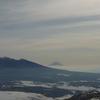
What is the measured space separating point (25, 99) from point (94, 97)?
14079 mm

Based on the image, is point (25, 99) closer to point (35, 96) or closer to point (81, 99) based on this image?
point (35, 96)

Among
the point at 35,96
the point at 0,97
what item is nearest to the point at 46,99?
the point at 35,96

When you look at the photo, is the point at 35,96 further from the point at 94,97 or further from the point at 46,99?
the point at 94,97

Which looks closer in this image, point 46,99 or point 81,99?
point 46,99

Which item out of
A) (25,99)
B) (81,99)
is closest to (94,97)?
(81,99)

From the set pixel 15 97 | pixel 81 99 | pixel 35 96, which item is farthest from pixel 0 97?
pixel 81 99

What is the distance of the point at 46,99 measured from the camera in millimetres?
36062

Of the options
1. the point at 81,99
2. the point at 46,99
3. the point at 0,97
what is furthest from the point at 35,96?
the point at 81,99

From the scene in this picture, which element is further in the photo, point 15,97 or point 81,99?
point 81,99

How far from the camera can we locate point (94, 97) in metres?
37.8

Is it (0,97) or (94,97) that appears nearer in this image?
(0,97)

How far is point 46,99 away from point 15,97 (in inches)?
235

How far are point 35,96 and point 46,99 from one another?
8.42ft

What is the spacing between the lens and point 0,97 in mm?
34344
